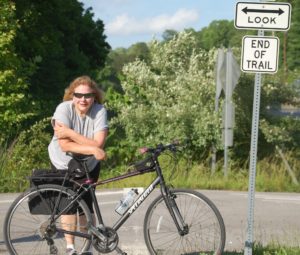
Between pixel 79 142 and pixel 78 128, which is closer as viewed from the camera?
pixel 79 142

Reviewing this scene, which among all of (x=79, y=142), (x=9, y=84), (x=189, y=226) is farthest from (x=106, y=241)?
(x=9, y=84)

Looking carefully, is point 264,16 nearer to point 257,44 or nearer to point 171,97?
point 257,44

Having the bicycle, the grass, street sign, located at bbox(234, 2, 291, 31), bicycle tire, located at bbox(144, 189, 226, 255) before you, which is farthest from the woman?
the grass

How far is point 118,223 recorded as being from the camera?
22.2 ft

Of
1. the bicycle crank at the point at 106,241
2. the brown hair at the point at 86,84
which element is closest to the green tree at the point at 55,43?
the brown hair at the point at 86,84

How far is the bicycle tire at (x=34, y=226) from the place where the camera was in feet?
21.8

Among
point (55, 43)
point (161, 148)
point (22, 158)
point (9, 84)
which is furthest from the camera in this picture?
point (55, 43)

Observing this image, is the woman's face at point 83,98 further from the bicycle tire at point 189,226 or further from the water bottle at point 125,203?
the bicycle tire at point 189,226

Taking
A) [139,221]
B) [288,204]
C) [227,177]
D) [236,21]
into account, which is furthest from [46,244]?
[227,177]

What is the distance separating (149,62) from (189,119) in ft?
9.83

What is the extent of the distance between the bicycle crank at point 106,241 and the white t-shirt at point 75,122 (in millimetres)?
596

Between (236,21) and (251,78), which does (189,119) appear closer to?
(251,78)

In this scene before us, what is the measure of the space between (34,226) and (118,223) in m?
0.75

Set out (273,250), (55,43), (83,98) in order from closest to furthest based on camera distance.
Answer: (83,98), (273,250), (55,43)
